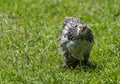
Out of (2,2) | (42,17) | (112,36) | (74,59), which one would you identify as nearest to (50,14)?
(42,17)

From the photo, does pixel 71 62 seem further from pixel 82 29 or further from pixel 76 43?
pixel 82 29

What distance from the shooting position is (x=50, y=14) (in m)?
12.6

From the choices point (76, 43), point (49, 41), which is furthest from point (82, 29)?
point (49, 41)

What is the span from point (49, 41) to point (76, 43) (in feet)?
5.67

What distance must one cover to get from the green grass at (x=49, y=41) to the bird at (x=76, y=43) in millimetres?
164

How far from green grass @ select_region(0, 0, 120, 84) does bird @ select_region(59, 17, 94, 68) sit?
16 centimetres

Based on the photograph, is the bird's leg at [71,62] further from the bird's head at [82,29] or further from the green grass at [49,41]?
Result: the bird's head at [82,29]

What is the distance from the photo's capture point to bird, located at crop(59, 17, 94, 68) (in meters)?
9.17

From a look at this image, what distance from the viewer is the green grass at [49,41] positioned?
9094mm

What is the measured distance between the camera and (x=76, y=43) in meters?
9.20

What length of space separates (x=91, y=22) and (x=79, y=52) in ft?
9.34

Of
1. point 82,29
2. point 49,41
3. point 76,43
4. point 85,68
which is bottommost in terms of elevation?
point 85,68

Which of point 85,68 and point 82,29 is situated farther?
point 85,68

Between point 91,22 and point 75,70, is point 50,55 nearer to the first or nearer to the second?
point 75,70
